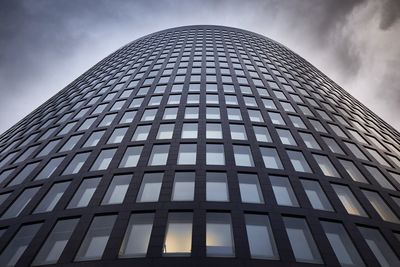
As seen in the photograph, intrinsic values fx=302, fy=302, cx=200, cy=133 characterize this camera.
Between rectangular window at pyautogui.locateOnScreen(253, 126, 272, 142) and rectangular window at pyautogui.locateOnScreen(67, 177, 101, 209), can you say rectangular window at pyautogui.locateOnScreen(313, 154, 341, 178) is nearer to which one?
rectangular window at pyautogui.locateOnScreen(253, 126, 272, 142)

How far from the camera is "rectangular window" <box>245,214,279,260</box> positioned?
15727mm

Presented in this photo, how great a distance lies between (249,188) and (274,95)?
17.6m

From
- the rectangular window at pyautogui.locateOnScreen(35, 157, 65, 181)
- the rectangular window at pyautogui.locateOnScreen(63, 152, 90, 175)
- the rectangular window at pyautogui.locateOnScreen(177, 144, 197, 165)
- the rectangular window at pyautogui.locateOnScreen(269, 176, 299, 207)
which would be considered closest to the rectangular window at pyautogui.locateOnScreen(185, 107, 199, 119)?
the rectangular window at pyautogui.locateOnScreen(177, 144, 197, 165)

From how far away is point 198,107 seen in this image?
30.9 meters

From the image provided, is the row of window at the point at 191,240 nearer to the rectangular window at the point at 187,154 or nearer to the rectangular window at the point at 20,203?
the rectangular window at the point at 20,203

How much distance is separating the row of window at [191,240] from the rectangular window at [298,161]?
558 cm

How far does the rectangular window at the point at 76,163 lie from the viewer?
24.0 meters

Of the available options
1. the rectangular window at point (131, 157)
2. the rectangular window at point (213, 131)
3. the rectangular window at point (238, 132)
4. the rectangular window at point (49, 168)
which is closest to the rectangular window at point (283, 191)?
the rectangular window at point (238, 132)

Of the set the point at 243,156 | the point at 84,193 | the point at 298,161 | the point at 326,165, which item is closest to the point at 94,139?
the point at 84,193

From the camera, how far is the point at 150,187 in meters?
20.7

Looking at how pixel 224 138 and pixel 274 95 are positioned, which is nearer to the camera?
pixel 224 138

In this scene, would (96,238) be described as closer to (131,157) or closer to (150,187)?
(150,187)

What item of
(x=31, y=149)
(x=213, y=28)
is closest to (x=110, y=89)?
(x=31, y=149)

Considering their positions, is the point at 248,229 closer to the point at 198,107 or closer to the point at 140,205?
the point at 140,205
